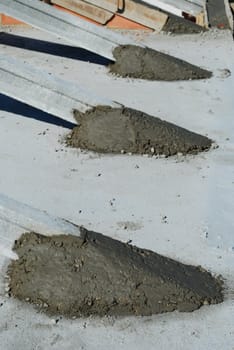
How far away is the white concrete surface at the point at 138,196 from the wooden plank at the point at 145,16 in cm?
215

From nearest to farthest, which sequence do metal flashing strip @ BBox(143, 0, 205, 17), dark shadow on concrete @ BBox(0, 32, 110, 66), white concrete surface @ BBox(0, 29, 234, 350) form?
white concrete surface @ BBox(0, 29, 234, 350)
dark shadow on concrete @ BBox(0, 32, 110, 66)
metal flashing strip @ BBox(143, 0, 205, 17)

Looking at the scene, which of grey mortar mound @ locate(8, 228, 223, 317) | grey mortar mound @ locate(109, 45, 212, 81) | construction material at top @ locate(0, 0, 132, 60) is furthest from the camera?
construction material at top @ locate(0, 0, 132, 60)

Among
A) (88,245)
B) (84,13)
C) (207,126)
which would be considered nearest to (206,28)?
(84,13)

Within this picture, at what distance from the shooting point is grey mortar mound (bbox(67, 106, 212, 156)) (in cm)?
742

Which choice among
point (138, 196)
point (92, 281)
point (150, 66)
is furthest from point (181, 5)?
point (92, 281)

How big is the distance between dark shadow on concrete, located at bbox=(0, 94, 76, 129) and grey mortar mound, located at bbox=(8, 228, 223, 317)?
3.21m

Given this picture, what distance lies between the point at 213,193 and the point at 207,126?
166 cm

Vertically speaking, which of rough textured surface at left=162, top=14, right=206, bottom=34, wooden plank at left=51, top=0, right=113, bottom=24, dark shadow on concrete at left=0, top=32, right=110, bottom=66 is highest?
rough textured surface at left=162, top=14, right=206, bottom=34

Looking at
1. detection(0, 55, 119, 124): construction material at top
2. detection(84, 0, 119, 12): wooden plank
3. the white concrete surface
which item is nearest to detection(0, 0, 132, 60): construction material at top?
the white concrete surface

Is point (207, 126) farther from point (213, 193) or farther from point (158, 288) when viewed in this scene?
point (158, 288)

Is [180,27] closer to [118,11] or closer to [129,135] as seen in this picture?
[118,11]

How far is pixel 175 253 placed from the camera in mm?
5645

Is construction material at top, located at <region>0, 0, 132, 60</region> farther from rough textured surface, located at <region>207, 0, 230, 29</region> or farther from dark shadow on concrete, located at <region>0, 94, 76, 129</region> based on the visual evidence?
rough textured surface, located at <region>207, 0, 230, 29</region>

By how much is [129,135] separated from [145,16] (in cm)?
494
